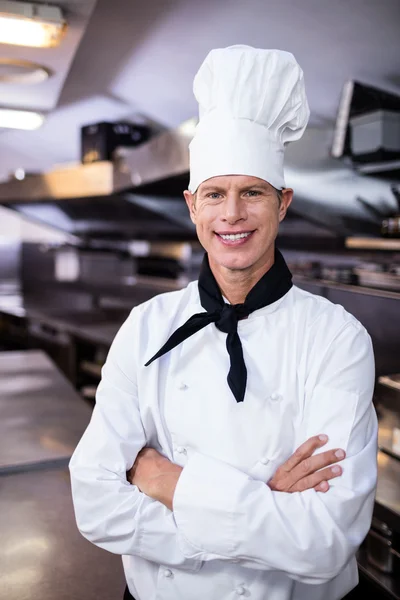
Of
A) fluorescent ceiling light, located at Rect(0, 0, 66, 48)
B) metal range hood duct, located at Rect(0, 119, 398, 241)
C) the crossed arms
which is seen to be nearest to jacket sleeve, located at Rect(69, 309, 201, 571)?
the crossed arms

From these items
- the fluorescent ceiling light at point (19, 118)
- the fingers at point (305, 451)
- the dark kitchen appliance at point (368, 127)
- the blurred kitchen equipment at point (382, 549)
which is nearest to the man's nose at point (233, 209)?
the fingers at point (305, 451)

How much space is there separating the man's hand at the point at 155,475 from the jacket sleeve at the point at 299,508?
0.19ft

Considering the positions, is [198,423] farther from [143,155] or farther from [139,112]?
[139,112]

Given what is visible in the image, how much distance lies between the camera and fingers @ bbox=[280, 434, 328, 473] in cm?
101

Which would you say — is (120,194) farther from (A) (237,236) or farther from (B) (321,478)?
(B) (321,478)

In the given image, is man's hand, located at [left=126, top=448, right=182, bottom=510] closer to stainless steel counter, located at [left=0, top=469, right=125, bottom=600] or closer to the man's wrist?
the man's wrist

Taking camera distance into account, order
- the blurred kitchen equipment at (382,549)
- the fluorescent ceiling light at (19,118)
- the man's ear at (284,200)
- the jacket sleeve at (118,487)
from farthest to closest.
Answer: the fluorescent ceiling light at (19,118), the blurred kitchen equipment at (382,549), the man's ear at (284,200), the jacket sleeve at (118,487)

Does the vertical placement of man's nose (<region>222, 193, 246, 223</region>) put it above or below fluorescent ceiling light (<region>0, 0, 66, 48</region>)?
below

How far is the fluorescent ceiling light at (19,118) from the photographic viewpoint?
14.2 ft

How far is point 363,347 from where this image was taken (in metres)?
1.08

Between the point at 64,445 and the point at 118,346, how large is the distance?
912mm

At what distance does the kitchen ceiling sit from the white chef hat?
4.12ft

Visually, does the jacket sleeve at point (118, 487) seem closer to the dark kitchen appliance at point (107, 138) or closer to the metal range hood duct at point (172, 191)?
the metal range hood duct at point (172, 191)

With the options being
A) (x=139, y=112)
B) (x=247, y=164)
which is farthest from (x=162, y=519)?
(x=139, y=112)
